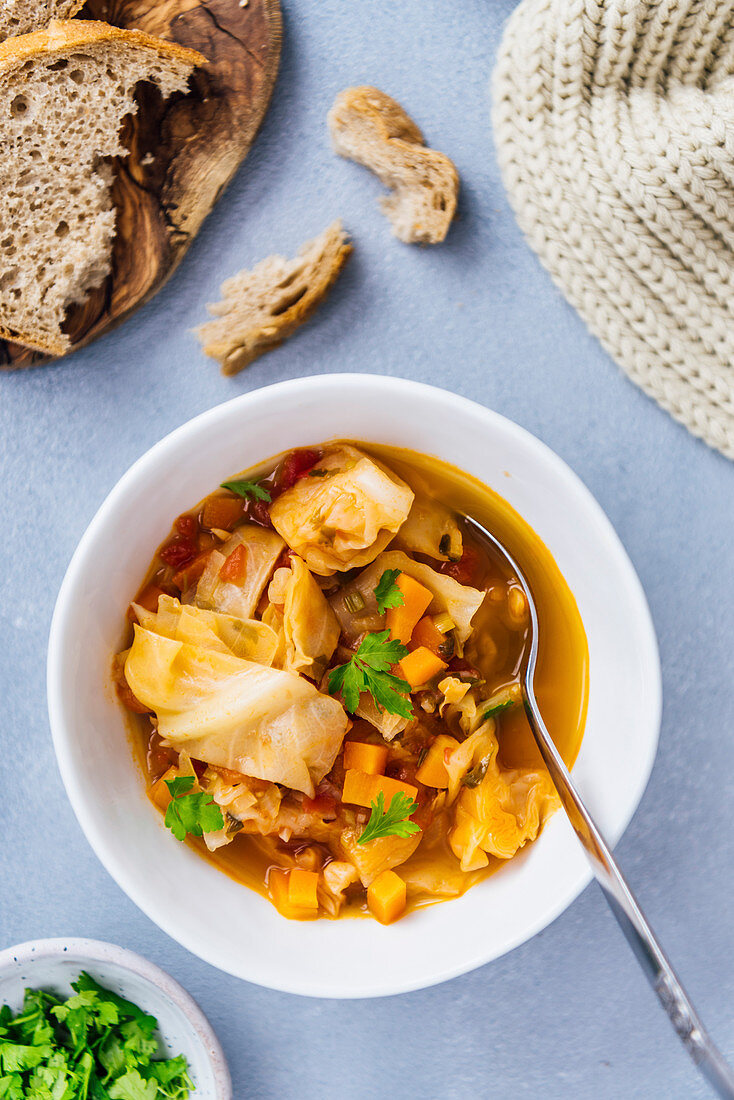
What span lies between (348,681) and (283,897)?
0.64 m

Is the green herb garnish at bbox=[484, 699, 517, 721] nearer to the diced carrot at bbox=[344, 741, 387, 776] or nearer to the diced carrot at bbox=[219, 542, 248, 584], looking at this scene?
the diced carrot at bbox=[344, 741, 387, 776]

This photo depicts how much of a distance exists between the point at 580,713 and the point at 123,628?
4.04 ft

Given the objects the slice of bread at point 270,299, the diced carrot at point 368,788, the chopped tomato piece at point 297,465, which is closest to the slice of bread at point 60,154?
the slice of bread at point 270,299

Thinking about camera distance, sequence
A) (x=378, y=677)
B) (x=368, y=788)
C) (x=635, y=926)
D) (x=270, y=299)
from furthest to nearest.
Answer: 1. (x=270, y=299)
2. (x=368, y=788)
3. (x=378, y=677)
4. (x=635, y=926)

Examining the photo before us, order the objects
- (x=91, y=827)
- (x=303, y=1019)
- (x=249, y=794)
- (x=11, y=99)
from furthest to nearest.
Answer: (x=303, y=1019)
(x=11, y=99)
(x=249, y=794)
(x=91, y=827)

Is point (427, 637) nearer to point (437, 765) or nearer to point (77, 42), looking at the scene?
point (437, 765)

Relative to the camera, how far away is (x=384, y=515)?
2104 mm

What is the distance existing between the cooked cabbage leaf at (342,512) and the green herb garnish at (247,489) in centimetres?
4

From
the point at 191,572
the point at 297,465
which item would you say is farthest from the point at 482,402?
the point at 191,572

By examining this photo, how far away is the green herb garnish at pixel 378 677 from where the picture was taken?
2.08m

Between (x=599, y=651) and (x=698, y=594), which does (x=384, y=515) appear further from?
(x=698, y=594)

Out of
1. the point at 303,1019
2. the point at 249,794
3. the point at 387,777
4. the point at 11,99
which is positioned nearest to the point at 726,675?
the point at 387,777

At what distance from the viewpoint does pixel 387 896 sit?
2.19 meters

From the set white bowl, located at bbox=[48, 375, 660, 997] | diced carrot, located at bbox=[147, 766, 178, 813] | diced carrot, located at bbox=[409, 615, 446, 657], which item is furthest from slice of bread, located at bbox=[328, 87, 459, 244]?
diced carrot, located at bbox=[147, 766, 178, 813]
